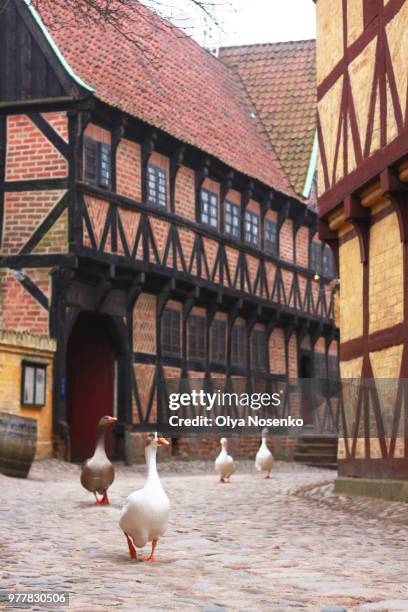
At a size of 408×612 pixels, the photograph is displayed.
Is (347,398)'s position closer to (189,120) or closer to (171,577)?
(171,577)

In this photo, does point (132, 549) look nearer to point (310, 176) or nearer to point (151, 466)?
point (151, 466)

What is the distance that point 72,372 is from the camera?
24.4m

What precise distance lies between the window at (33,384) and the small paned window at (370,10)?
9.09 metres

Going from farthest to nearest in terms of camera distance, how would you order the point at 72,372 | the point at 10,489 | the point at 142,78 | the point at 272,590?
1. the point at 142,78
2. the point at 72,372
3. the point at 10,489
4. the point at 272,590

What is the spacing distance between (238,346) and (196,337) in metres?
2.16

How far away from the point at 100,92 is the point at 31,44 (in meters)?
1.58

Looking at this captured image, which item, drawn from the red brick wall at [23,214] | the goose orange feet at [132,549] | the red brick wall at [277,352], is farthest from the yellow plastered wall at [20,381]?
the goose orange feet at [132,549]

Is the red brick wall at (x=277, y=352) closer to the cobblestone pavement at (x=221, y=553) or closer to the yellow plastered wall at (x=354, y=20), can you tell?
the cobblestone pavement at (x=221, y=553)

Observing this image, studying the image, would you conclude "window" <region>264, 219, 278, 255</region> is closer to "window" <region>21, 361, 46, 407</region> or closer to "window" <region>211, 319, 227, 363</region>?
"window" <region>211, 319, 227, 363</region>

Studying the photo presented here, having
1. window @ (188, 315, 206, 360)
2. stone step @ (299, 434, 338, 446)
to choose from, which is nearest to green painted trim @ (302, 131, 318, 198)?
window @ (188, 315, 206, 360)

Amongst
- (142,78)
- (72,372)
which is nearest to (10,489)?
(72,372)

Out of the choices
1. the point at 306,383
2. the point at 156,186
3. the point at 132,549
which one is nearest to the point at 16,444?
the point at 156,186

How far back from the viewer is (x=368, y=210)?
46.4 feet

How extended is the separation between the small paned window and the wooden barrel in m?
7.34
